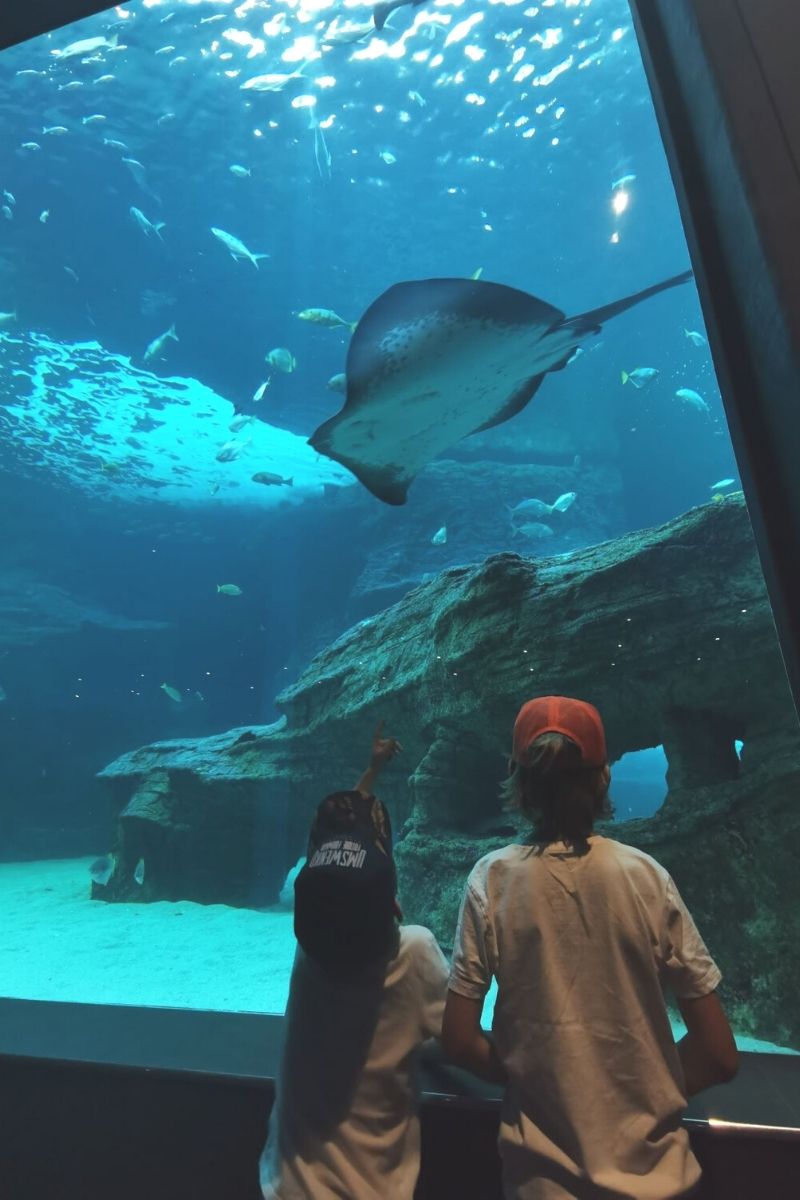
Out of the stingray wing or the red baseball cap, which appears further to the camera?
the stingray wing

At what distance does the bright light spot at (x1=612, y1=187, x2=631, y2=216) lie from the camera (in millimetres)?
15805

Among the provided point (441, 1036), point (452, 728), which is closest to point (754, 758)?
point (452, 728)

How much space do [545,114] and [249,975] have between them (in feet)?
56.1

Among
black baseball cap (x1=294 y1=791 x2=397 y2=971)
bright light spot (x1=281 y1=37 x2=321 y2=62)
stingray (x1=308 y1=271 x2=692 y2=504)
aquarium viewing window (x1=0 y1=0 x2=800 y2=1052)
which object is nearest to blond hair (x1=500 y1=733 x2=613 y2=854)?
black baseball cap (x1=294 y1=791 x2=397 y2=971)

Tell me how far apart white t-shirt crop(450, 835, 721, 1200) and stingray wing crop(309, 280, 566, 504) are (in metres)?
4.75

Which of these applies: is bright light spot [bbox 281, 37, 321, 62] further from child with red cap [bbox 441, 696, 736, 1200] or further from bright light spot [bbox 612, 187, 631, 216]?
child with red cap [bbox 441, 696, 736, 1200]

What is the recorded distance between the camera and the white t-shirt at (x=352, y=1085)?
111 cm

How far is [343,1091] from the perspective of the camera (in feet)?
3.73

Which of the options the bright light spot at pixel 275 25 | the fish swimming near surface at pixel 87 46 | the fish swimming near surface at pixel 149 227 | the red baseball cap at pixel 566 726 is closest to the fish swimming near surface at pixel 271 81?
the bright light spot at pixel 275 25

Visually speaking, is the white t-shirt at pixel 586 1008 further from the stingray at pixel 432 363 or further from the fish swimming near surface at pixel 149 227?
the fish swimming near surface at pixel 149 227

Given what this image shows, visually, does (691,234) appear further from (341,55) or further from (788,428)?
(341,55)

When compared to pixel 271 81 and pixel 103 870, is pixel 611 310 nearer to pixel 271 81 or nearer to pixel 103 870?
pixel 103 870

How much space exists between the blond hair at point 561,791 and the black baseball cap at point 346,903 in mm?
308

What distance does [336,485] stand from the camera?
2280 cm
